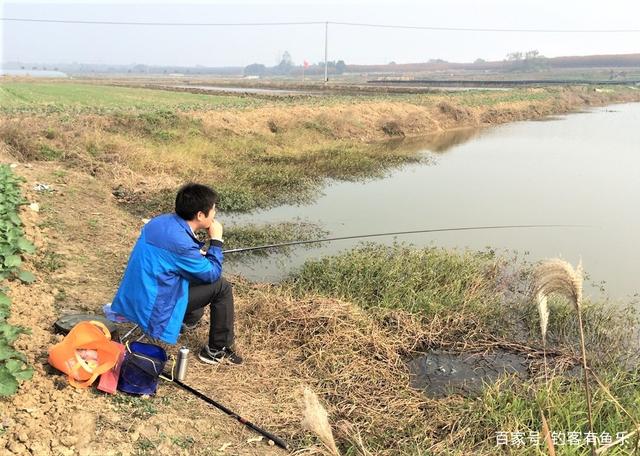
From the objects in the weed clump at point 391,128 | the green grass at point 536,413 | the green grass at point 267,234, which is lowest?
the green grass at point 536,413

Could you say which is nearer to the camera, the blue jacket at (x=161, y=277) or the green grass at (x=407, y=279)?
the blue jacket at (x=161, y=277)

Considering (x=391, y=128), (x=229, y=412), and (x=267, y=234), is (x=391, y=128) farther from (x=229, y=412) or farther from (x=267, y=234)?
(x=229, y=412)

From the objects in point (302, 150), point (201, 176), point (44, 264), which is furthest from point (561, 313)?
point (302, 150)

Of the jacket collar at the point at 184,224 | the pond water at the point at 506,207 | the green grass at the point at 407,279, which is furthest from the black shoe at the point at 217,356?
the pond water at the point at 506,207

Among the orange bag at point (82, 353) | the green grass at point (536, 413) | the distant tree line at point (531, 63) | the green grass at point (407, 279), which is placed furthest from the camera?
the distant tree line at point (531, 63)

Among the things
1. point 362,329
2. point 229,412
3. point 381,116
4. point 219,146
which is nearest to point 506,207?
point 362,329

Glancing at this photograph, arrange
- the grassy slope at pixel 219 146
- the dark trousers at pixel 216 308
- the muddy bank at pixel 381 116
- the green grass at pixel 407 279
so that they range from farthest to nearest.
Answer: the muddy bank at pixel 381 116 < the grassy slope at pixel 219 146 < the green grass at pixel 407 279 < the dark trousers at pixel 216 308

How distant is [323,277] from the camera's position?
5715mm

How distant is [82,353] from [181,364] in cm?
66

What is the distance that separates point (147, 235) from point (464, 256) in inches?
181

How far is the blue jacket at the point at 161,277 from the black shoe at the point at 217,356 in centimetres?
51

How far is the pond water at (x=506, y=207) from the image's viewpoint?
23.7ft

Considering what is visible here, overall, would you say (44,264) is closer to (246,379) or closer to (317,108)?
(246,379)

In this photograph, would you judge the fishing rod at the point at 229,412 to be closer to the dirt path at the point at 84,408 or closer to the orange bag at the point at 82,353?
the dirt path at the point at 84,408
